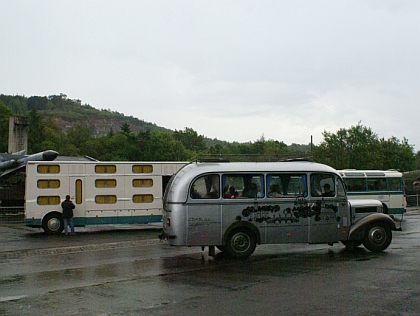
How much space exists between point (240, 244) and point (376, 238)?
13.4ft

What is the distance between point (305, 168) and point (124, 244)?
7.78m

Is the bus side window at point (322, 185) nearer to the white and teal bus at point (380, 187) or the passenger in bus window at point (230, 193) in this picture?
the passenger in bus window at point (230, 193)

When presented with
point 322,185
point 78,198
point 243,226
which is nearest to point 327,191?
point 322,185

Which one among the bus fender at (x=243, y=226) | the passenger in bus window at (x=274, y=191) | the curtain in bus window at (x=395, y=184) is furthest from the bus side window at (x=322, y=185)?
the curtain in bus window at (x=395, y=184)

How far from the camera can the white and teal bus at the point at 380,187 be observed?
3025cm

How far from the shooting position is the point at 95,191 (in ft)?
78.2

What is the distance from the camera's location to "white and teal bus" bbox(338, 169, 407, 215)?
30250 mm

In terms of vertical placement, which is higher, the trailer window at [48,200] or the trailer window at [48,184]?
the trailer window at [48,184]

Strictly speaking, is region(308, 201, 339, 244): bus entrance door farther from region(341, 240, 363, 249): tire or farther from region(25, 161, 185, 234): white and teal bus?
region(25, 161, 185, 234): white and teal bus

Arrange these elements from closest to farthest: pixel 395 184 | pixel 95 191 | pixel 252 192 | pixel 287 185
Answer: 1. pixel 252 192
2. pixel 287 185
3. pixel 95 191
4. pixel 395 184

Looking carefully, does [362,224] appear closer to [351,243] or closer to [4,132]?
[351,243]

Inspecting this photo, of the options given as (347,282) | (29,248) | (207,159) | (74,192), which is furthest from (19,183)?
(347,282)

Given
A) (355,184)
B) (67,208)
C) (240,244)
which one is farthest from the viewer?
(355,184)

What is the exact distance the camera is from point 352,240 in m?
14.9
